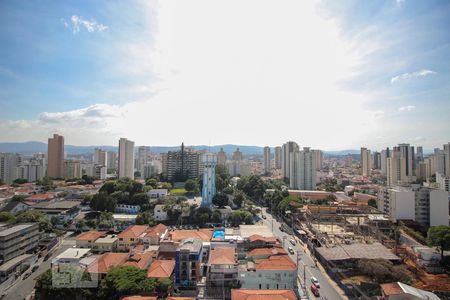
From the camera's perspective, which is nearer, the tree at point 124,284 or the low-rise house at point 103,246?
the tree at point 124,284

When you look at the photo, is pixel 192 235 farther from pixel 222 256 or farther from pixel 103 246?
pixel 103 246

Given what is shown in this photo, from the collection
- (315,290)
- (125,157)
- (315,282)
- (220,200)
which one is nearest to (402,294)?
(315,290)

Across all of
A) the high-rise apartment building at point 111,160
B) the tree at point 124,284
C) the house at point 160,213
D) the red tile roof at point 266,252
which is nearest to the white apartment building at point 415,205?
the red tile roof at point 266,252

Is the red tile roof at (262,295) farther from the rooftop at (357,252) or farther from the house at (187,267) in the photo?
the rooftop at (357,252)

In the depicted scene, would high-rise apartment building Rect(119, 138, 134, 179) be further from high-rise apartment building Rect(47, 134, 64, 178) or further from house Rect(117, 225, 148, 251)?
house Rect(117, 225, 148, 251)

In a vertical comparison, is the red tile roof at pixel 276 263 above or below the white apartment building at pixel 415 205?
below

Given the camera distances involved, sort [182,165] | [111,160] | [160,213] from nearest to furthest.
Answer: [160,213]
[182,165]
[111,160]

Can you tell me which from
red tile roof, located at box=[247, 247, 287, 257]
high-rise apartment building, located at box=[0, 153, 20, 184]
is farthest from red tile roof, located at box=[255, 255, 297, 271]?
high-rise apartment building, located at box=[0, 153, 20, 184]

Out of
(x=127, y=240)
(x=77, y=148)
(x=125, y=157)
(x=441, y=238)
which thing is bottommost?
(x=127, y=240)

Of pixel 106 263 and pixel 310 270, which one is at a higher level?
pixel 106 263
